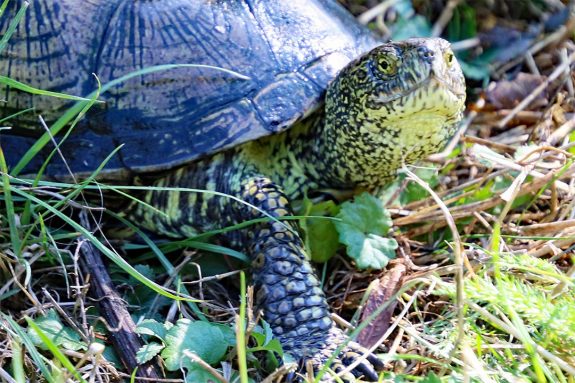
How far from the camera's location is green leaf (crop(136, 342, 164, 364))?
1.80m

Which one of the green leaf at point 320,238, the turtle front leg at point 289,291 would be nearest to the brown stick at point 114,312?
the turtle front leg at point 289,291

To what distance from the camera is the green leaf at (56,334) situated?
1.80 meters

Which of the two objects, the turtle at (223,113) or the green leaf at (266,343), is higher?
the turtle at (223,113)

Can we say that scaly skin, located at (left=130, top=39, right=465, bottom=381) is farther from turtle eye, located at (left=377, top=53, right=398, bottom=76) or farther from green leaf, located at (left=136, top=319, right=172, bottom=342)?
green leaf, located at (left=136, top=319, right=172, bottom=342)

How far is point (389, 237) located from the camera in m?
2.34

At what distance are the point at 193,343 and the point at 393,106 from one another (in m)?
0.88

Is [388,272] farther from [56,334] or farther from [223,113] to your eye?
[56,334]

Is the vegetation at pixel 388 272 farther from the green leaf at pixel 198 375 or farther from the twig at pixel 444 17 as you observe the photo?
the twig at pixel 444 17

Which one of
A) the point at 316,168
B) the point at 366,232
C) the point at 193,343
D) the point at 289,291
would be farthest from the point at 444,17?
the point at 193,343

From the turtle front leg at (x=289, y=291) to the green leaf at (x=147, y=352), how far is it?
362 millimetres

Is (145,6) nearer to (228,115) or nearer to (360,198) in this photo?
(228,115)

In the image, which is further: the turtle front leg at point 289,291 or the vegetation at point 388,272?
the turtle front leg at point 289,291

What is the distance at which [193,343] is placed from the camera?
1828 mm

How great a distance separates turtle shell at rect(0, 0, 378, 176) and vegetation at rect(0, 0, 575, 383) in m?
0.09
